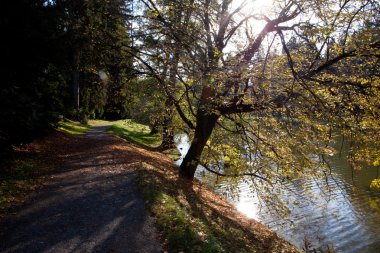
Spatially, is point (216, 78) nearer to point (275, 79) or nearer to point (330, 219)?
point (275, 79)

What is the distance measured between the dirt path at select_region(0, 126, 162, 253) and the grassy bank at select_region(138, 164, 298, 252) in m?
0.31

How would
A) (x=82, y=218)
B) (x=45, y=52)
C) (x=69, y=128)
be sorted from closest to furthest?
(x=82, y=218) → (x=45, y=52) → (x=69, y=128)

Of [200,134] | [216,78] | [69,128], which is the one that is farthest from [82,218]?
[69,128]

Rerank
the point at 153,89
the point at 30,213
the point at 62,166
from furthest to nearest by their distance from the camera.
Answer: the point at 153,89 < the point at 62,166 < the point at 30,213

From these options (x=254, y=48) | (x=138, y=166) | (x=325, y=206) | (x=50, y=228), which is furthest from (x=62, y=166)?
(x=325, y=206)

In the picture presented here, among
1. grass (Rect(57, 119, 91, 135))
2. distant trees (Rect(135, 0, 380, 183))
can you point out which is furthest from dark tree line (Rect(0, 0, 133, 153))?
grass (Rect(57, 119, 91, 135))

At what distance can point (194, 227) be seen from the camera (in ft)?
25.0

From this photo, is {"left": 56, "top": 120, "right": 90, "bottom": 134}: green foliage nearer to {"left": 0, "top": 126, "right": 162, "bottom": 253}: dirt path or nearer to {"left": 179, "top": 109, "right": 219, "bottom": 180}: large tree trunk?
{"left": 179, "top": 109, "right": 219, "bottom": 180}: large tree trunk


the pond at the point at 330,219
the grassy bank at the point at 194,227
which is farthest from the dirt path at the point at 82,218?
the pond at the point at 330,219

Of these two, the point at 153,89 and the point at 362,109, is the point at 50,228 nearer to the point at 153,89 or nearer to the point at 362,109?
the point at 153,89

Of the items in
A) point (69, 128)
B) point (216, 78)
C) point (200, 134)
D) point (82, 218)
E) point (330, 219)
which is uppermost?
point (216, 78)

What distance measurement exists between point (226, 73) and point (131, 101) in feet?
25.0

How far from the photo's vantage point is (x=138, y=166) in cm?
1282

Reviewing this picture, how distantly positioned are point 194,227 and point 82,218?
254 cm
